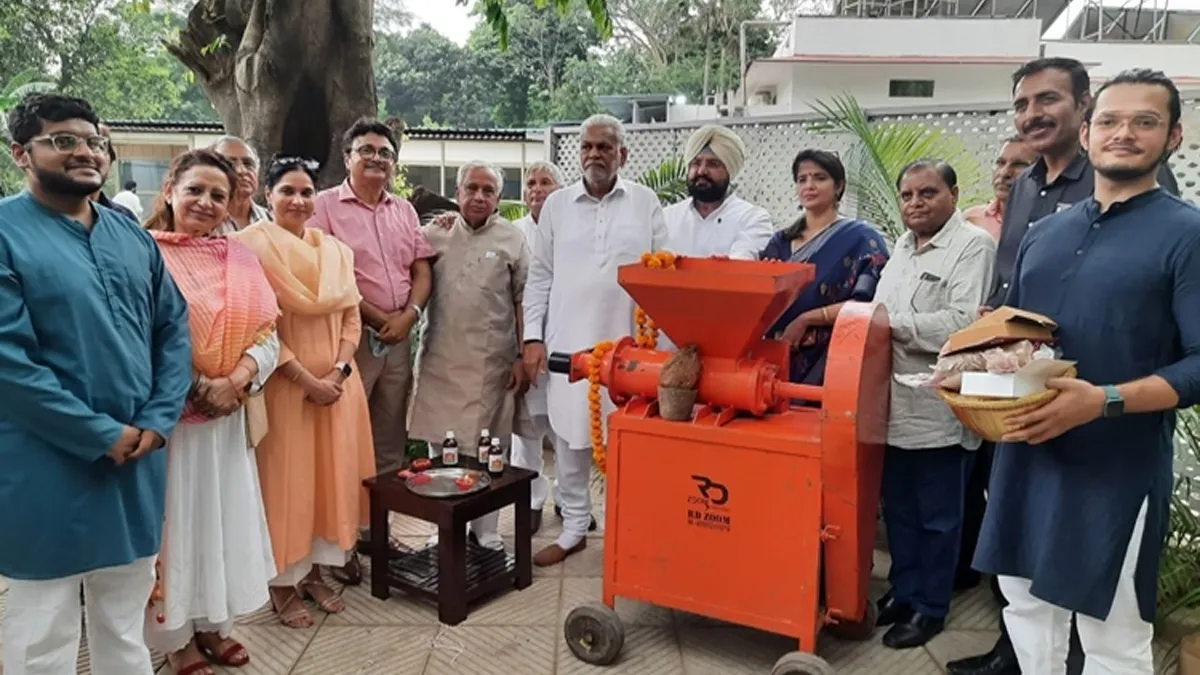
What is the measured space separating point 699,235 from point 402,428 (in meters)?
1.62

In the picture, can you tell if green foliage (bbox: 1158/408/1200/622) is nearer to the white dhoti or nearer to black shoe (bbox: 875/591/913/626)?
black shoe (bbox: 875/591/913/626)

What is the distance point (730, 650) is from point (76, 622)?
6.67ft

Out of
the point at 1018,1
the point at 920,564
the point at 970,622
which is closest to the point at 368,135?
the point at 920,564

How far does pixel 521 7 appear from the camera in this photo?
3033 centimetres

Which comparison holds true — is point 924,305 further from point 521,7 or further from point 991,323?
point 521,7

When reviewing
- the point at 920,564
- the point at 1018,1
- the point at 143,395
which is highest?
the point at 1018,1

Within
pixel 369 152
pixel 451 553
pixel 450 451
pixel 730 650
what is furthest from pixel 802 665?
pixel 369 152

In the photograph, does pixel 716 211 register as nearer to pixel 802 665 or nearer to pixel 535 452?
pixel 535 452

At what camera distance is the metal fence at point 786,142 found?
3.90m

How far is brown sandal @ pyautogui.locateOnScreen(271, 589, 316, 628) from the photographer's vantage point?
3.09m

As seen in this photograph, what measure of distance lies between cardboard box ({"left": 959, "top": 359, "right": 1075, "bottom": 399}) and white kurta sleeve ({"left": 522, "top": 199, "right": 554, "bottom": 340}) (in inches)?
85.1

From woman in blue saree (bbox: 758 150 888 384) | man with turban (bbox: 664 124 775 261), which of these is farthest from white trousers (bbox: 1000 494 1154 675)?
man with turban (bbox: 664 124 775 261)

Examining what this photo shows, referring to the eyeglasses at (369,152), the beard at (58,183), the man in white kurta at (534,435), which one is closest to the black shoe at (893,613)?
the man in white kurta at (534,435)

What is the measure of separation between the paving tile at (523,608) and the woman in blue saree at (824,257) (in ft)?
4.51
